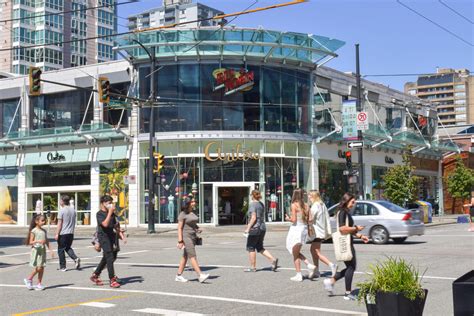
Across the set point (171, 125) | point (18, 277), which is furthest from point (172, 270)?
point (171, 125)

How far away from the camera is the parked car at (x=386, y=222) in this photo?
2016 centimetres

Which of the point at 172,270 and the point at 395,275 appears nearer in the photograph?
the point at 395,275

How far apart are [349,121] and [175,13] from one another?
113 m

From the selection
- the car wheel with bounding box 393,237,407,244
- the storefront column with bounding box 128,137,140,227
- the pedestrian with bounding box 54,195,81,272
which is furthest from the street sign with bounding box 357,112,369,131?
the pedestrian with bounding box 54,195,81,272

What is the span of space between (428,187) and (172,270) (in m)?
42.1

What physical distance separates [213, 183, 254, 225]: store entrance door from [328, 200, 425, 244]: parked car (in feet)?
45.4

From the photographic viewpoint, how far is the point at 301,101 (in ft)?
120

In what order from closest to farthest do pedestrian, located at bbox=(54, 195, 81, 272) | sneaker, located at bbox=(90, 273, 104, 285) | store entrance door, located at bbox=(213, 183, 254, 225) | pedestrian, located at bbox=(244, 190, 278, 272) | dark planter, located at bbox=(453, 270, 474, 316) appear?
1. dark planter, located at bbox=(453, 270, 474, 316)
2. sneaker, located at bbox=(90, 273, 104, 285)
3. pedestrian, located at bbox=(244, 190, 278, 272)
4. pedestrian, located at bbox=(54, 195, 81, 272)
5. store entrance door, located at bbox=(213, 183, 254, 225)

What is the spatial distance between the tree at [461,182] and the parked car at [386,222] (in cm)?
2926

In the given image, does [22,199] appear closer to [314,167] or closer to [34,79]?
[314,167]

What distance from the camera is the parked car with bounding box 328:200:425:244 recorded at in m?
20.2

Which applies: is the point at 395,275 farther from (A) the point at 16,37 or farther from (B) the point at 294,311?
(A) the point at 16,37

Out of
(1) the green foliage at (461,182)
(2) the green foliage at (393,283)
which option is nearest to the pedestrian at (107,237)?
(2) the green foliage at (393,283)

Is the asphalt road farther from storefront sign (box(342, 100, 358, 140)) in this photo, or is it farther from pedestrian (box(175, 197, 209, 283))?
storefront sign (box(342, 100, 358, 140))
